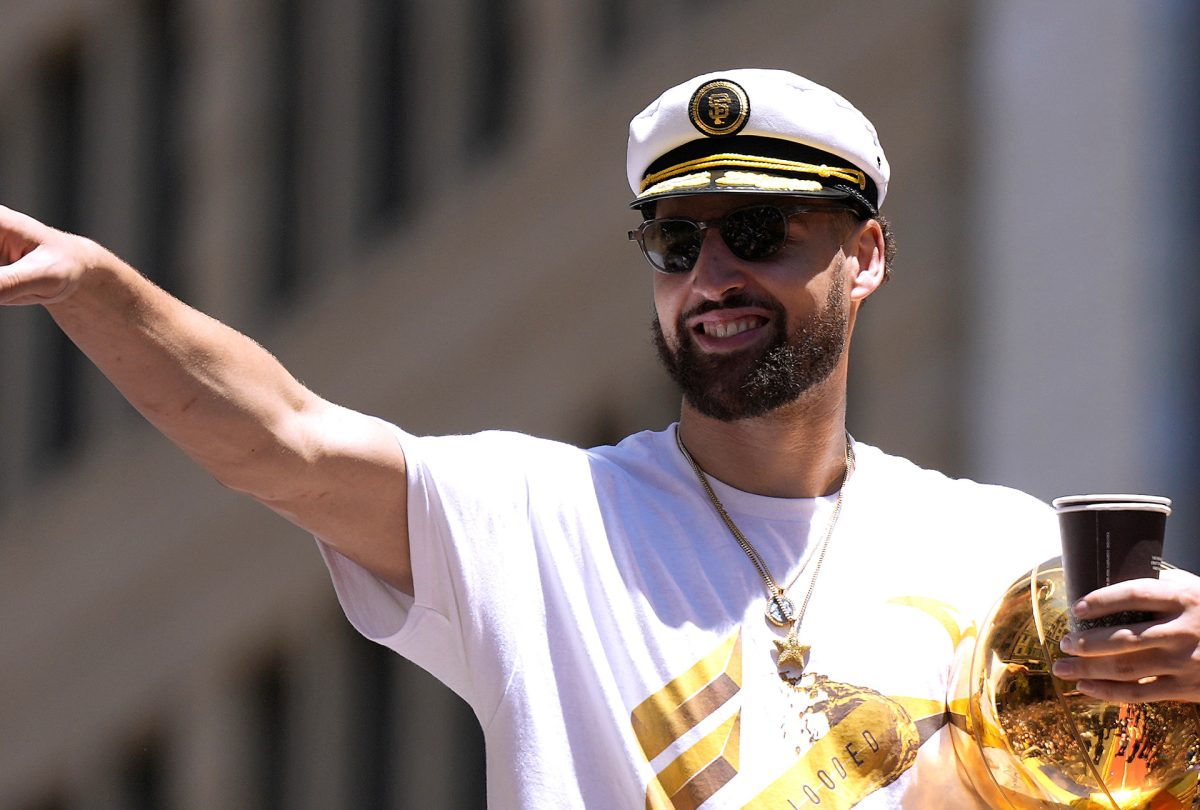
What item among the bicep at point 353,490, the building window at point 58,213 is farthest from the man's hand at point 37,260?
the building window at point 58,213

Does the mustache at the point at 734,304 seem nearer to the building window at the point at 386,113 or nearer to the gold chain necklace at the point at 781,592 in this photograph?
the gold chain necklace at the point at 781,592

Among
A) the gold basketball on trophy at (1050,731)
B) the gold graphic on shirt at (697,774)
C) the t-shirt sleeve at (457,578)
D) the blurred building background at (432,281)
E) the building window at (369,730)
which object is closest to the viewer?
the gold basketball on trophy at (1050,731)

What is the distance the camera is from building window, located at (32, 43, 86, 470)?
42.8 ft

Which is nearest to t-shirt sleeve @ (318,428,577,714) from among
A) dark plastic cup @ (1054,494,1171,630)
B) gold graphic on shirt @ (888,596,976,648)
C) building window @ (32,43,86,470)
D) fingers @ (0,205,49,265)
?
gold graphic on shirt @ (888,596,976,648)

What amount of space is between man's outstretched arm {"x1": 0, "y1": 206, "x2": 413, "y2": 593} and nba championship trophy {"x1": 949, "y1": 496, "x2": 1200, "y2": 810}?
3.46 ft

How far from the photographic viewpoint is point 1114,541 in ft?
11.2

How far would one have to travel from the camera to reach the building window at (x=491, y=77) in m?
13.0

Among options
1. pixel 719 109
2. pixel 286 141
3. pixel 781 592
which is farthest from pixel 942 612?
pixel 286 141

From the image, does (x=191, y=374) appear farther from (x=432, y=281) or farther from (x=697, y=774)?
(x=432, y=281)

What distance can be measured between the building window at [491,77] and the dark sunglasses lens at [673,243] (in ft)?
28.7

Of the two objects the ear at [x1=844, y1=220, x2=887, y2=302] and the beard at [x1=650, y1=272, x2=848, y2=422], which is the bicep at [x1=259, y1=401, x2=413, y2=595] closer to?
the beard at [x1=650, y1=272, x2=848, y2=422]

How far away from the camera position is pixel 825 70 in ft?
41.3

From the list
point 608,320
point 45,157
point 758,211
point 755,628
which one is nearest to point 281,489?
point 755,628

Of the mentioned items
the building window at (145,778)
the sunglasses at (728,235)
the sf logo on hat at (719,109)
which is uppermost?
the sf logo on hat at (719,109)
